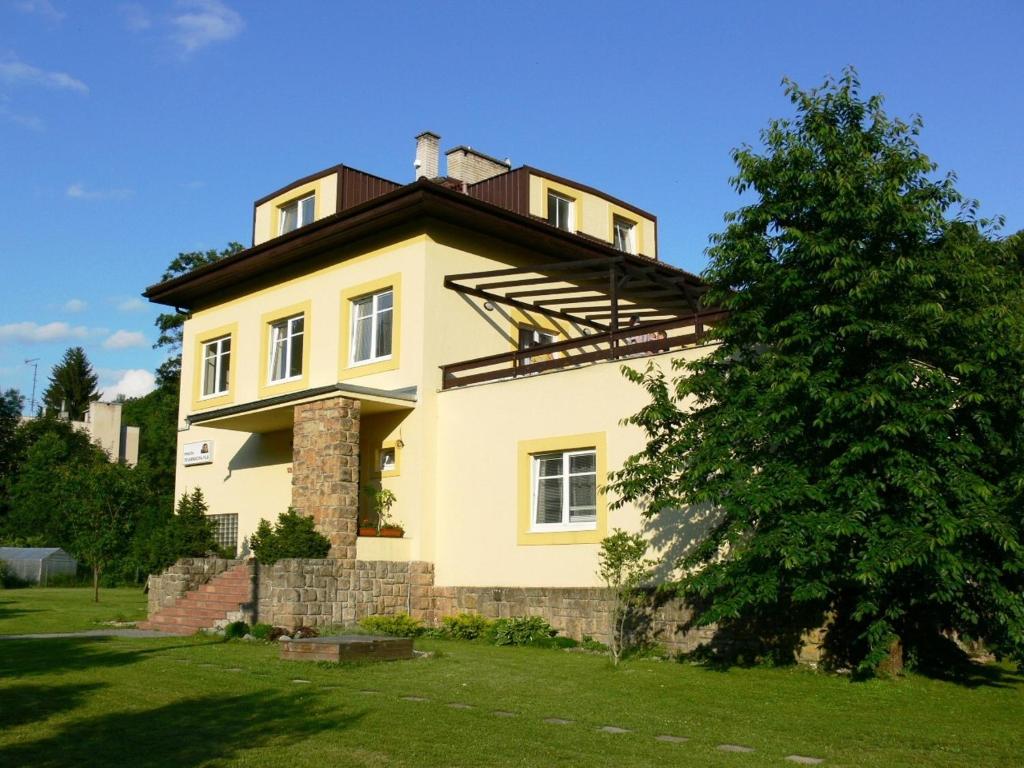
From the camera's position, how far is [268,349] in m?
24.0

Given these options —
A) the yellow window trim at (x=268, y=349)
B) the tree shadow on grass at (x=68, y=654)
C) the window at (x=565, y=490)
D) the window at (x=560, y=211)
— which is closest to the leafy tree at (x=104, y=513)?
the yellow window trim at (x=268, y=349)

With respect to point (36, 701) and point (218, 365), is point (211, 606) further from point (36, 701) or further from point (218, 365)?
point (36, 701)

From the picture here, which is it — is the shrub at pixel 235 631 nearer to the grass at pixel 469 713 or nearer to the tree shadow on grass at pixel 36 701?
the grass at pixel 469 713

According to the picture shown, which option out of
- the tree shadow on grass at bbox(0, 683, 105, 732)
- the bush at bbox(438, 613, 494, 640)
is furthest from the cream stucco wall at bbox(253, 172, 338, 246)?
the tree shadow on grass at bbox(0, 683, 105, 732)

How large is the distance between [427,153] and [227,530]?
10602 mm

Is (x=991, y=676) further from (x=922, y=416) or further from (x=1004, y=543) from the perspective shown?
(x=922, y=416)

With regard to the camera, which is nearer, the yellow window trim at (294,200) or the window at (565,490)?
the window at (565,490)

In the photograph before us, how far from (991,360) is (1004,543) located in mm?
2079

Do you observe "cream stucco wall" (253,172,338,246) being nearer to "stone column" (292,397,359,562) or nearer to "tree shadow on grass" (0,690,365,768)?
"stone column" (292,397,359,562)

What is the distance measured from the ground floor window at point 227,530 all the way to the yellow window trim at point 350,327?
16.8ft

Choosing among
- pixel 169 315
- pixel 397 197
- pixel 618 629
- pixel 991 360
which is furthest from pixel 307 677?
pixel 169 315

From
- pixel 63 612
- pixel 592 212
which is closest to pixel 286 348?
pixel 63 612

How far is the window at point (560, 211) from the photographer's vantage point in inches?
1024

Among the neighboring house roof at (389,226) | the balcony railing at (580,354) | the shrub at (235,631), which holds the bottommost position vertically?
the shrub at (235,631)
